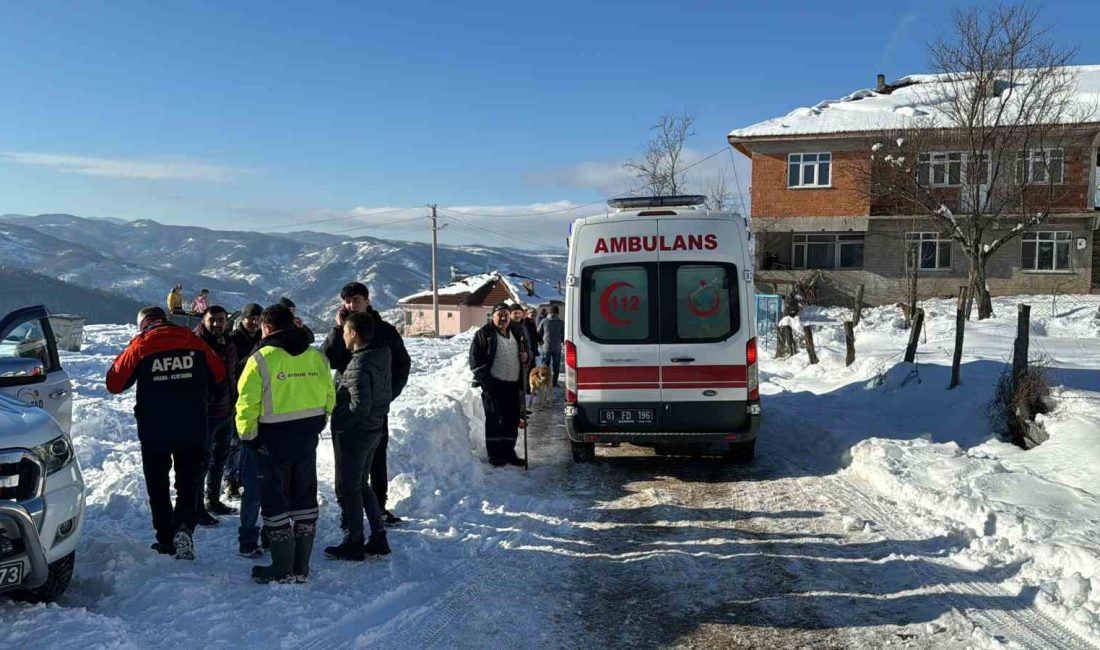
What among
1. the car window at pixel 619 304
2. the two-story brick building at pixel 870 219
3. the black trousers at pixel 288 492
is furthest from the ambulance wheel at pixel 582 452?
the two-story brick building at pixel 870 219

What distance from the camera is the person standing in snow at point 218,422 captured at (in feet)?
23.5

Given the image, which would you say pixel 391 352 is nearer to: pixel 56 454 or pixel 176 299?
pixel 56 454

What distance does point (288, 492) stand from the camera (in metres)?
5.82

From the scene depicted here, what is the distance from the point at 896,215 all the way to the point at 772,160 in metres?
5.28

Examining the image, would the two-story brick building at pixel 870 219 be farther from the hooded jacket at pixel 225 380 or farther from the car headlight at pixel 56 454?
the car headlight at pixel 56 454

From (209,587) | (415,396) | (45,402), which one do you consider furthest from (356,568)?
(415,396)

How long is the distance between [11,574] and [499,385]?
247 inches

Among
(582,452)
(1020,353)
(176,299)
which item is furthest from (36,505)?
(176,299)

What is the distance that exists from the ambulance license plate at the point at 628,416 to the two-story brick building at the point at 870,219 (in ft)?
87.7

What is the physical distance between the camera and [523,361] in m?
10.7

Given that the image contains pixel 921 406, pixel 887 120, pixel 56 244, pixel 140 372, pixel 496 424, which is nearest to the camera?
pixel 140 372

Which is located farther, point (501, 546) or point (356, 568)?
point (501, 546)

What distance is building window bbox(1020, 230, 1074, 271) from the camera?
33375mm

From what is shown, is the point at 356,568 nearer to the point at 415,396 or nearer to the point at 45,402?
the point at 45,402
